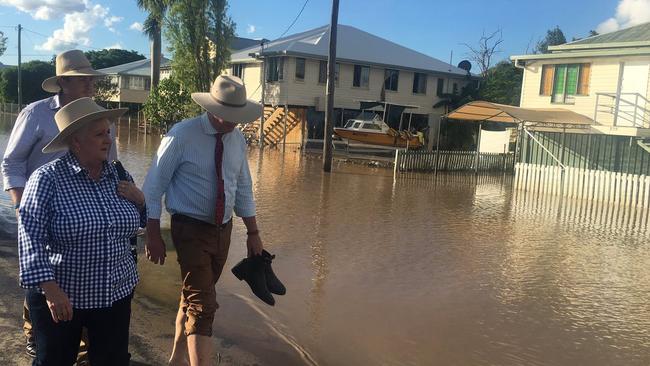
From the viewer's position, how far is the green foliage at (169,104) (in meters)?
32.9

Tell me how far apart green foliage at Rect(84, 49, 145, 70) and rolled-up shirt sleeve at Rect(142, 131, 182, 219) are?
81647mm

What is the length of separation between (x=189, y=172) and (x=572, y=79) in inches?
869

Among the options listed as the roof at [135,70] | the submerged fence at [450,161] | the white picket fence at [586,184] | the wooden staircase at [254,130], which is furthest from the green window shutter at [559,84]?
the roof at [135,70]

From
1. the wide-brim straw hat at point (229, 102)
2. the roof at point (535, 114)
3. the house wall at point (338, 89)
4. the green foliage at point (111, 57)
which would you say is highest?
the green foliage at point (111, 57)

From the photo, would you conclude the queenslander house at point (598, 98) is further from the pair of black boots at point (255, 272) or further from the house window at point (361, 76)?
the pair of black boots at point (255, 272)

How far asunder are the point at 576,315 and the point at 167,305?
426cm

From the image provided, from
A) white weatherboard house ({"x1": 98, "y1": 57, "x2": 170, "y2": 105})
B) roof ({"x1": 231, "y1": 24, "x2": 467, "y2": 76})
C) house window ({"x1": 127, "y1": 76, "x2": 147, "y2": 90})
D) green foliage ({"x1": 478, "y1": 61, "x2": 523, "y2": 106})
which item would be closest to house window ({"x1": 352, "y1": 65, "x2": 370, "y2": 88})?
roof ({"x1": 231, "y1": 24, "x2": 467, "y2": 76})

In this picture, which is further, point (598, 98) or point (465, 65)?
point (465, 65)

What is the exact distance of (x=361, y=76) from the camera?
35125mm

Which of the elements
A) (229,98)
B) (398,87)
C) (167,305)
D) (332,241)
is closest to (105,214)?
(229,98)

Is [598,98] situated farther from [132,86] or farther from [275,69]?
[132,86]

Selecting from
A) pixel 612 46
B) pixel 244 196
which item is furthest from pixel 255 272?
pixel 612 46

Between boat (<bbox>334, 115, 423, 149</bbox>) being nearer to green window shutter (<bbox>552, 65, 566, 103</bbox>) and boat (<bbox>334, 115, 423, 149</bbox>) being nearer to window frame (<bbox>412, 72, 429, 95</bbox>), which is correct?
green window shutter (<bbox>552, 65, 566, 103</bbox>)

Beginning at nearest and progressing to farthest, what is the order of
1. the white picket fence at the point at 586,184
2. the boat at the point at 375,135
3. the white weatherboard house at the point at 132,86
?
the white picket fence at the point at 586,184 → the boat at the point at 375,135 → the white weatherboard house at the point at 132,86
